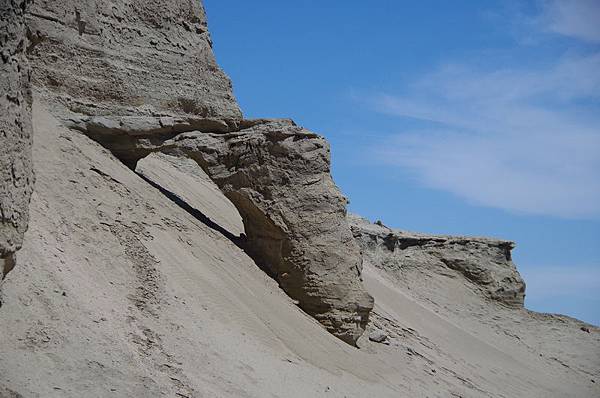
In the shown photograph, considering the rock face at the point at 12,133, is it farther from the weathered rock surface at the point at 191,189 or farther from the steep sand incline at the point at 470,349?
the steep sand incline at the point at 470,349

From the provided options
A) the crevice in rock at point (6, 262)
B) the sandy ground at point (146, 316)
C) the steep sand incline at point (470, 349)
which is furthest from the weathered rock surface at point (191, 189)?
the crevice in rock at point (6, 262)

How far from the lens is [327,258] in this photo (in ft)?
42.3

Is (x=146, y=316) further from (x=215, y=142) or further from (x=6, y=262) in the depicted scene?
(x=215, y=142)

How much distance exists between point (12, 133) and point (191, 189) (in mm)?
8246

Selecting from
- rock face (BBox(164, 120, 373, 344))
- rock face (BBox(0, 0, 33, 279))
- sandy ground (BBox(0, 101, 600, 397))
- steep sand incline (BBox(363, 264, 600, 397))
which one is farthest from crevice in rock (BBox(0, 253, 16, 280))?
steep sand incline (BBox(363, 264, 600, 397))

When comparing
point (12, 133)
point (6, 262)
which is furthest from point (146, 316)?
point (12, 133)

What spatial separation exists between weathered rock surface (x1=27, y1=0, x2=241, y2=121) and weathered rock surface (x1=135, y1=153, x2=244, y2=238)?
3.89 feet

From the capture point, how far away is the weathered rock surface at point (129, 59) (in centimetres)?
1270

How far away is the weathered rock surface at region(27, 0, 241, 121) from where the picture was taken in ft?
41.7

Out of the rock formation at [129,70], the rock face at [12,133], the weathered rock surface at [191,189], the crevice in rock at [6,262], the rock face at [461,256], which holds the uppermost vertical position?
the rock face at [461,256]

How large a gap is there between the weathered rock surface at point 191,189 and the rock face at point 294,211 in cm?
74

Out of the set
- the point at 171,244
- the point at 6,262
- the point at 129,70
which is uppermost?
the point at 129,70

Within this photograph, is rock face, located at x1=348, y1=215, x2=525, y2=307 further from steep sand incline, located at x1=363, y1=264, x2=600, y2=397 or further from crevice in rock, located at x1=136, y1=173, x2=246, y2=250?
crevice in rock, located at x1=136, y1=173, x2=246, y2=250

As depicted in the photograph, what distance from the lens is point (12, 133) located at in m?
7.06
